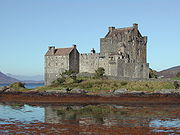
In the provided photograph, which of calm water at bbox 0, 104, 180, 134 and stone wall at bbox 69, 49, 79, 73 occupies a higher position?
stone wall at bbox 69, 49, 79, 73

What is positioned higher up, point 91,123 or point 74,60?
point 74,60

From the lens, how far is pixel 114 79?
52.2m

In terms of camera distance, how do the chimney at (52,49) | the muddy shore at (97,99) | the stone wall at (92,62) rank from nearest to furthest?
the muddy shore at (97,99) < the stone wall at (92,62) < the chimney at (52,49)

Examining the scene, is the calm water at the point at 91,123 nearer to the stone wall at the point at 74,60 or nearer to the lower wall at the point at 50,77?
the stone wall at the point at 74,60

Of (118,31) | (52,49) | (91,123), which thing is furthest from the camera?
(52,49)

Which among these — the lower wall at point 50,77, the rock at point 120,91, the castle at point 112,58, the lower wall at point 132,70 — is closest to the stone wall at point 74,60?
the castle at point 112,58

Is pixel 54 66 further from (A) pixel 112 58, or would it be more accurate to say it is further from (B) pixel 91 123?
(B) pixel 91 123

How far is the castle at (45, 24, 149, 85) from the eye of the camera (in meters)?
56.4

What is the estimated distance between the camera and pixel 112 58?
56406mm

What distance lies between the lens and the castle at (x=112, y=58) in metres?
56.4

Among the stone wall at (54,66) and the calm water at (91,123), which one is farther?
the stone wall at (54,66)

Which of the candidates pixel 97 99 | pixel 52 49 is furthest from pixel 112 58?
pixel 97 99

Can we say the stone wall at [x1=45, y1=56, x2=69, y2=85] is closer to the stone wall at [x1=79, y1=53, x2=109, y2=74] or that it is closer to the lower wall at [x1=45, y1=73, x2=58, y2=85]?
the lower wall at [x1=45, y1=73, x2=58, y2=85]

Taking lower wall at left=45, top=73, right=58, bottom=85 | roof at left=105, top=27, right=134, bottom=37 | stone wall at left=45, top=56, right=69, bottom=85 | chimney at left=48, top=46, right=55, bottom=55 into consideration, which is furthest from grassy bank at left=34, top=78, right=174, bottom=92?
roof at left=105, top=27, right=134, bottom=37
